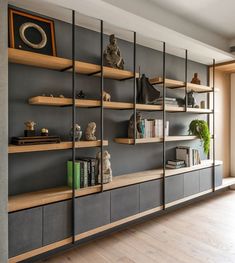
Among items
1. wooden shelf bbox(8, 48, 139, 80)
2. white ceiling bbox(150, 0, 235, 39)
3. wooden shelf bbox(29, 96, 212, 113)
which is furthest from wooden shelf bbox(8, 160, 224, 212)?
white ceiling bbox(150, 0, 235, 39)

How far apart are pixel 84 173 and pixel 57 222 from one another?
53cm

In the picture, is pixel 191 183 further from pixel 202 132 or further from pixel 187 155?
pixel 202 132

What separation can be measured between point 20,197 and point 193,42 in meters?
2.87

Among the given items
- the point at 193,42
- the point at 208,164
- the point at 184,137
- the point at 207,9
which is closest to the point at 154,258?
the point at 184,137

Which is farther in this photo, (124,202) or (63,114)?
(124,202)

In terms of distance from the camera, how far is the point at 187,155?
3.67 m

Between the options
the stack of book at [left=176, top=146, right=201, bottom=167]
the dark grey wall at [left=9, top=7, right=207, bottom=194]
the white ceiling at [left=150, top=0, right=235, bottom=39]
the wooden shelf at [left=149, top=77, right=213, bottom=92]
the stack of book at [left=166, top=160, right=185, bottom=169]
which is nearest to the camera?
the dark grey wall at [left=9, top=7, right=207, bottom=194]

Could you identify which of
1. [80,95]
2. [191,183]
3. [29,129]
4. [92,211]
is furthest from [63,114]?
[191,183]

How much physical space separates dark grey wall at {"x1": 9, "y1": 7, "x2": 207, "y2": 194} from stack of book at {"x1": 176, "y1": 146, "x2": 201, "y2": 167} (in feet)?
1.51

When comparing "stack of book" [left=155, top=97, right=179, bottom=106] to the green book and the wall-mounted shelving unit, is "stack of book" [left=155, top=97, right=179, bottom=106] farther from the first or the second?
the green book

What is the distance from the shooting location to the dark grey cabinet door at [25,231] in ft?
6.44

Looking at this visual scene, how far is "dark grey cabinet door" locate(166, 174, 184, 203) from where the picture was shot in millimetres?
3285

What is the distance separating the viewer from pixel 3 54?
188 centimetres

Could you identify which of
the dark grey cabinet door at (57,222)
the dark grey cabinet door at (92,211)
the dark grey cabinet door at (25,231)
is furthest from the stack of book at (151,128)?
the dark grey cabinet door at (25,231)
